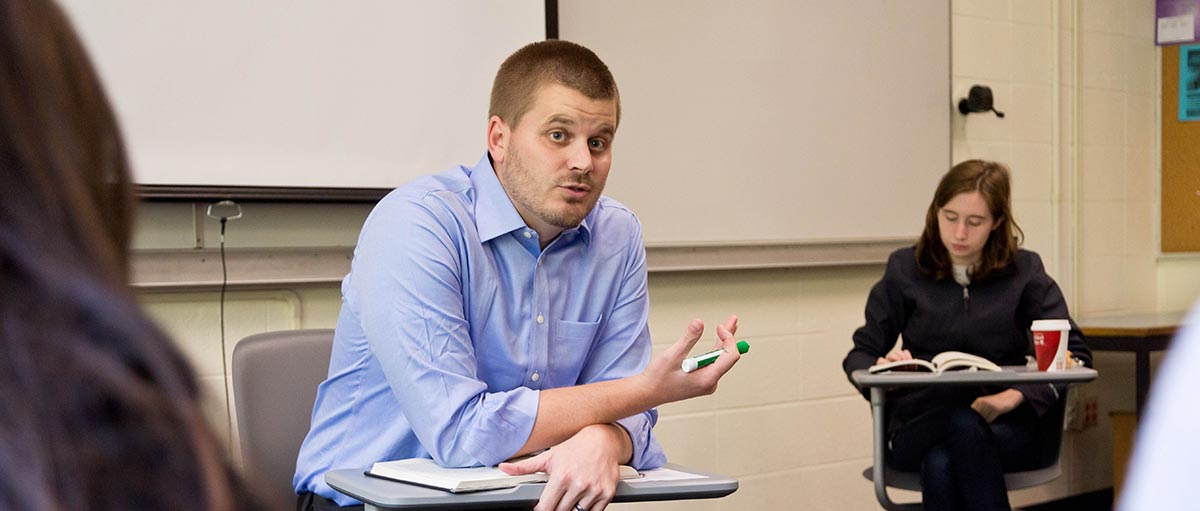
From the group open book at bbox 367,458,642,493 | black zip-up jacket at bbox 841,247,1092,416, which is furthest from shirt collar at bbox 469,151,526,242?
black zip-up jacket at bbox 841,247,1092,416

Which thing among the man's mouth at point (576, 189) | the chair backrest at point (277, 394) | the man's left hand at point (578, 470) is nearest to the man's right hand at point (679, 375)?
the man's left hand at point (578, 470)

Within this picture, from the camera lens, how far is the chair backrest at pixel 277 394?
6.74ft

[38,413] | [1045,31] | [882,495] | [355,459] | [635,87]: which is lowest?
[882,495]

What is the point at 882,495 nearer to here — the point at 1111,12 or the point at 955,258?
the point at 955,258

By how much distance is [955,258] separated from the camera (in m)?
3.24

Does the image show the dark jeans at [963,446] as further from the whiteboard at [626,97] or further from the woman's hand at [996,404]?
the whiteboard at [626,97]

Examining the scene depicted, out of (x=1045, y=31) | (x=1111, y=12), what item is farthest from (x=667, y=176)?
(x=1111, y=12)

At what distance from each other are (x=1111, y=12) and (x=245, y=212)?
349 centimetres

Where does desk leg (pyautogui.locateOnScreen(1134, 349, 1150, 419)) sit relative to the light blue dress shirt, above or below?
below

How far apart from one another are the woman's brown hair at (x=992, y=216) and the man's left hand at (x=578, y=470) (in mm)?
1668

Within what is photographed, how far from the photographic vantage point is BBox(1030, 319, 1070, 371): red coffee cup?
2799mm

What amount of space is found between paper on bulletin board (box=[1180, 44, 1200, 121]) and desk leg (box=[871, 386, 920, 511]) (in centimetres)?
255

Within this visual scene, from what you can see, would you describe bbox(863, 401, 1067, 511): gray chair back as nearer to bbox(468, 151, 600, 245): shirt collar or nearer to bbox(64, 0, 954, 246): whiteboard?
bbox(64, 0, 954, 246): whiteboard

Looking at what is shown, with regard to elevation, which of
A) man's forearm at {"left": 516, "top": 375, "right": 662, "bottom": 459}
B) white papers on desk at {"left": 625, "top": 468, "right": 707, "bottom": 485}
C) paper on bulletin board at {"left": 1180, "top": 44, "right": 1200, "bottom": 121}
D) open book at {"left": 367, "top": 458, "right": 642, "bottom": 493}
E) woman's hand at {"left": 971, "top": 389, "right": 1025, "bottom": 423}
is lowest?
woman's hand at {"left": 971, "top": 389, "right": 1025, "bottom": 423}
